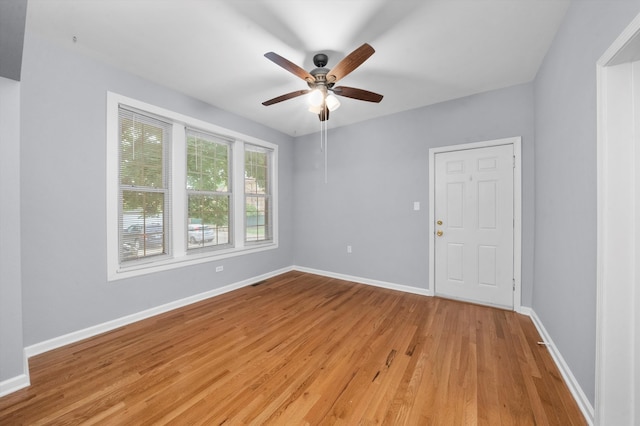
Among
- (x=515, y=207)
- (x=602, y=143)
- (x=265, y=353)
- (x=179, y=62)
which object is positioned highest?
(x=179, y=62)

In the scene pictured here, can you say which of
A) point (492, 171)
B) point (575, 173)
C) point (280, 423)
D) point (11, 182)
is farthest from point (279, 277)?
point (575, 173)

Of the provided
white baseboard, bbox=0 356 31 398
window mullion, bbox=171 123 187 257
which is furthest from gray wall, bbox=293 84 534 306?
white baseboard, bbox=0 356 31 398

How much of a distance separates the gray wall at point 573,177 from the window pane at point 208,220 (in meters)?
3.87

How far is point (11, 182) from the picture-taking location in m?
1.57

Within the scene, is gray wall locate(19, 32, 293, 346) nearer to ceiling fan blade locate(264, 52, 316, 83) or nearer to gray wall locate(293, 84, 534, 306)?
ceiling fan blade locate(264, 52, 316, 83)

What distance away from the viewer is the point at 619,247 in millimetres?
1199

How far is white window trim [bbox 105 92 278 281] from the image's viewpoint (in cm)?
240

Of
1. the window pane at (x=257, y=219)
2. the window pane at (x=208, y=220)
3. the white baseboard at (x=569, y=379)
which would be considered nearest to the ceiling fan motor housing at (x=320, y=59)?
the window pane at (x=208, y=220)

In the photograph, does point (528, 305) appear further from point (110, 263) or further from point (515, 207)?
point (110, 263)

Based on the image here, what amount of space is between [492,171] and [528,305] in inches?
64.8

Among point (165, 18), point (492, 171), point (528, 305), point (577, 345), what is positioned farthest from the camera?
point (492, 171)

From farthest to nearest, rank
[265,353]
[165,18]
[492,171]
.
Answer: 1. [492,171]
2. [265,353]
3. [165,18]

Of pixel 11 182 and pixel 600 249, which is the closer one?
pixel 600 249

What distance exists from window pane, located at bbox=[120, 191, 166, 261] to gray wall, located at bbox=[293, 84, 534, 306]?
2.40 metres
